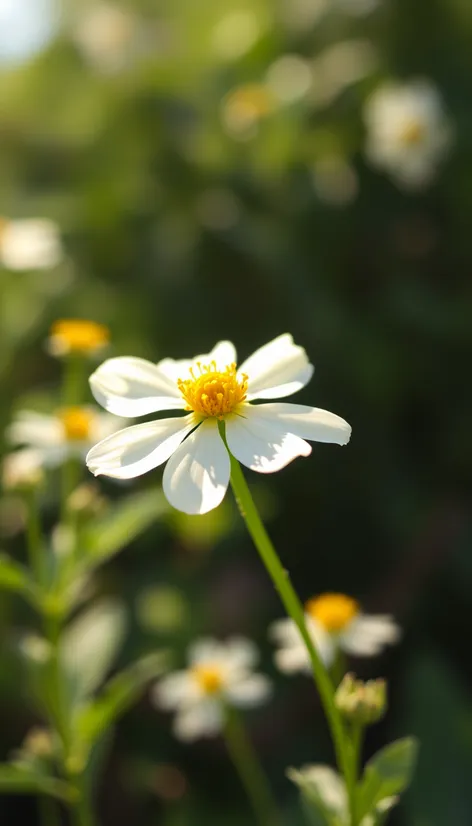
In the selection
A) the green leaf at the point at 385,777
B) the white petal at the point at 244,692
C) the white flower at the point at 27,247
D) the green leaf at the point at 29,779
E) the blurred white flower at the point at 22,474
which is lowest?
the green leaf at the point at 385,777

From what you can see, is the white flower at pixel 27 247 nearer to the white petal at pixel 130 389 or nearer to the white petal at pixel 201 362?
the white petal at pixel 201 362

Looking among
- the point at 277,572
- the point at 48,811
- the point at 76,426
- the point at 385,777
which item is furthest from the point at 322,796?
the point at 48,811

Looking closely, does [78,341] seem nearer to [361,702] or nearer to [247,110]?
[361,702]

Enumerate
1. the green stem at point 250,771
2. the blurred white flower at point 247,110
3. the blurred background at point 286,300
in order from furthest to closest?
1. the blurred white flower at point 247,110
2. the blurred background at point 286,300
3. the green stem at point 250,771

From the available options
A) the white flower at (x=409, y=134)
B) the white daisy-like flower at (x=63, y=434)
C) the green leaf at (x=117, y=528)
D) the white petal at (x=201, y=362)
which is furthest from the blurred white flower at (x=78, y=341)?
the white flower at (x=409, y=134)

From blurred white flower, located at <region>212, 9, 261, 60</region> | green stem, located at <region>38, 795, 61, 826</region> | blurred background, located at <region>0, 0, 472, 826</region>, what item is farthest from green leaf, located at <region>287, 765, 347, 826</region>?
blurred white flower, located at <region>212, 9, 261, 60</region>

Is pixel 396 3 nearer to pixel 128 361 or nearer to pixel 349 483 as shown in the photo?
pixel 349 483
